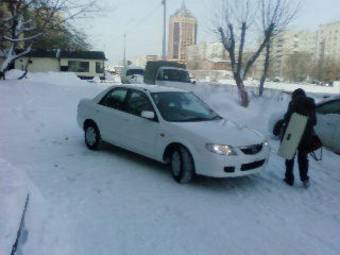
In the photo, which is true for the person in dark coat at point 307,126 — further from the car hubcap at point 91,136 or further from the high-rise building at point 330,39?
the high-rise building at point 330,39

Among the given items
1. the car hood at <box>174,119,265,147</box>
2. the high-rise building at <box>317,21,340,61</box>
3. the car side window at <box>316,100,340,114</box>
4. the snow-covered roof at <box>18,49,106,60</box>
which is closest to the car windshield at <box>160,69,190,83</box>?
the car side window at <box>316,100,340,114</box>

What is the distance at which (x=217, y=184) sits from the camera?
6852mm

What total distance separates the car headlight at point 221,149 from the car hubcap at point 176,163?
611 millimetres

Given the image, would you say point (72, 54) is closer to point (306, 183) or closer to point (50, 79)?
point (50, 79)

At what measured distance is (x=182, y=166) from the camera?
21.8 feet

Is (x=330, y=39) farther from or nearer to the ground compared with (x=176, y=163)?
farther from the ground

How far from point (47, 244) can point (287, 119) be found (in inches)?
171

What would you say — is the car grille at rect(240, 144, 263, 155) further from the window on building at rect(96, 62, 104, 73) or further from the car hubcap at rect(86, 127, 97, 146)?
the window on building at rect(96, 62, 104, 73)

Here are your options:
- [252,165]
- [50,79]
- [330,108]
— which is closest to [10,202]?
[252,165]

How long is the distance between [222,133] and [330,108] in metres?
3.82

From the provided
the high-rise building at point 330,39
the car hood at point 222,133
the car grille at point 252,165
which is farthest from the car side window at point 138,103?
the high-rise building at point 330,39

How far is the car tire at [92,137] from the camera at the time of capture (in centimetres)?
859

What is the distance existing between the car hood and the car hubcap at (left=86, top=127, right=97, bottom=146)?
2415 millimetres

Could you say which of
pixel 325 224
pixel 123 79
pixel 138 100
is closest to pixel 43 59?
pixel 123 79
